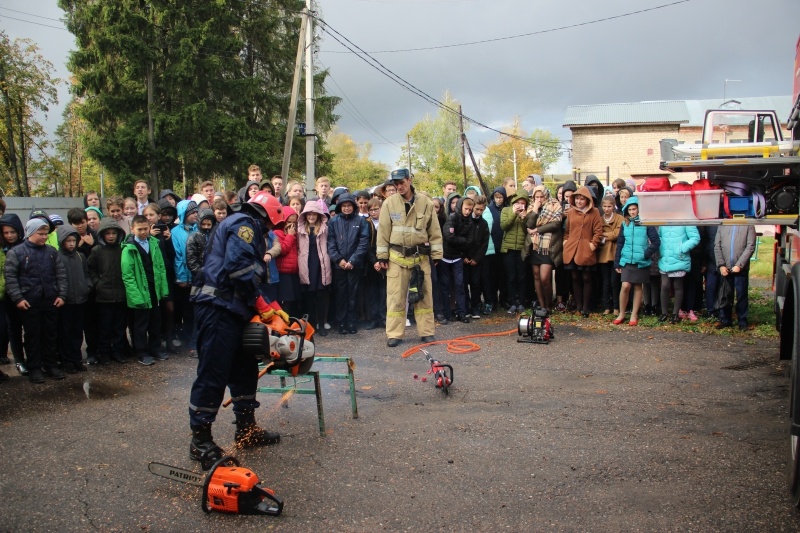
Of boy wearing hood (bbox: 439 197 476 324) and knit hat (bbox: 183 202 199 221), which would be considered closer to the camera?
knit hat (bbox: 183 202 199 221)

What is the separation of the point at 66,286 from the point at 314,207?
3.62 meters

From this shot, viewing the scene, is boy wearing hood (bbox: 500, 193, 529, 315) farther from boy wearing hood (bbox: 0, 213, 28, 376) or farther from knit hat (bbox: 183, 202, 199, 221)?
boy wearing hood (bbox: 0, 213, 28, 376)

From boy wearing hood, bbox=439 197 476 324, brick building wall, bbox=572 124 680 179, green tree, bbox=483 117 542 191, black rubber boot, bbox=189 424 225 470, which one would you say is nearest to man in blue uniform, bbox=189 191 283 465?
black rubber boot, bbox=189 424 225 470

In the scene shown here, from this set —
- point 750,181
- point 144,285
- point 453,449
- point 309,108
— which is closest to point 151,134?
point 309,108

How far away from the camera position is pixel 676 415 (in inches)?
219

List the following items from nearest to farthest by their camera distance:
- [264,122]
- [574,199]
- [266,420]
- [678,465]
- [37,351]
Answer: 1. [678,465]
2. [266,420]
3. [37,351]
4. [574,199]
5. [264,122]

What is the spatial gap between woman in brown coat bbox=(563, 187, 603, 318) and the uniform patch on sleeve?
6689 mm

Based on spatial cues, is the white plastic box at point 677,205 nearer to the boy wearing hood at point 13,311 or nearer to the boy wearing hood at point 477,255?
the boy wearing hood at point 477,255

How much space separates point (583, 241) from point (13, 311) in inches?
317

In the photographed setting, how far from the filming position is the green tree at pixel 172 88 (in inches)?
1065

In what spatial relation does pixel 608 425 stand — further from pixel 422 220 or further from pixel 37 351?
pixel 37 351

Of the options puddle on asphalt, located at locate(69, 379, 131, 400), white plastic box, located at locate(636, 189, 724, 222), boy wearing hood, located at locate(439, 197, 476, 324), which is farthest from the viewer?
Answer: boy wearing hood, located at locate(439, 197, 476, 324)

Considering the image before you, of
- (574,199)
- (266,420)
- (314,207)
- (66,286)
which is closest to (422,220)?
(314,207)

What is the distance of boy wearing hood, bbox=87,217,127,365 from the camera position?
7719 mm
